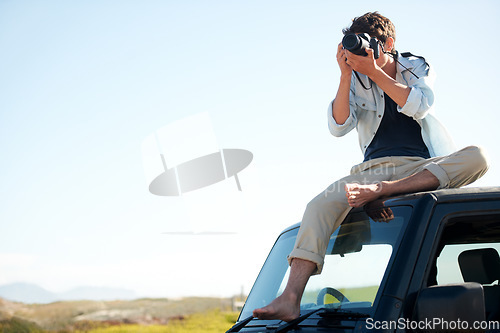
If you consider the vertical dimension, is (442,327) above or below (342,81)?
below

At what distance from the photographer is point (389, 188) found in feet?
8.73

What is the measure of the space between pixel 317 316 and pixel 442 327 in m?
0.63

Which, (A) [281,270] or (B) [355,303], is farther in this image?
(A) [281,270]

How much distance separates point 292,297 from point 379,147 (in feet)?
3.85

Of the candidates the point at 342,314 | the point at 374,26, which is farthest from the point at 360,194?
the point at 374,26

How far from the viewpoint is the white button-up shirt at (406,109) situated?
3064mm

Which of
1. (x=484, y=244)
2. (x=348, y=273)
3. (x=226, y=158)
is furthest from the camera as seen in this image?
(x=226, y=158)

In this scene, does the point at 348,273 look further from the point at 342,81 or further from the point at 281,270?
the point at 342,81

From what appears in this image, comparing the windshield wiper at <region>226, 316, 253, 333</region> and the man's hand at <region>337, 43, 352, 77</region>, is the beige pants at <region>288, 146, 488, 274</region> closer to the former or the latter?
the windshield wiper at <region>226, 316, 253, 333</region>

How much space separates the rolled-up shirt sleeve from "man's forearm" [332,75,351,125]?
32 centimetres

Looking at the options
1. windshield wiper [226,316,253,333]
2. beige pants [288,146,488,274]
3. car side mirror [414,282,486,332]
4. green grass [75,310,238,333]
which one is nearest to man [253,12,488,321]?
beige pants [288,146,488,274]

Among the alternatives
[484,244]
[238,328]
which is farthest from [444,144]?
[238,328]

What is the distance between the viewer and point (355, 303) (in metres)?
2.39

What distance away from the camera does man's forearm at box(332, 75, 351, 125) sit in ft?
10.7
